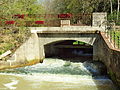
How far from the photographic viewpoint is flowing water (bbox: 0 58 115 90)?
27.3ft

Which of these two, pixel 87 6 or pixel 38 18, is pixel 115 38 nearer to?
pixel 38 18

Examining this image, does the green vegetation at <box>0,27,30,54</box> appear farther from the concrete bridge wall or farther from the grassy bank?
the concrete bridge wall

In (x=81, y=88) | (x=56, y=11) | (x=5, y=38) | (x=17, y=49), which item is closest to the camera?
(x=81, y=88)

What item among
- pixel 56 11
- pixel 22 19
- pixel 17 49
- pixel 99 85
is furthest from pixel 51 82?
pixel 56 11

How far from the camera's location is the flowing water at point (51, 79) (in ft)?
27.3

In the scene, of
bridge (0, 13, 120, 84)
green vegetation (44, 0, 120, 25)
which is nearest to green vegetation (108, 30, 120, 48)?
bridge (0, 13, 120, 84)

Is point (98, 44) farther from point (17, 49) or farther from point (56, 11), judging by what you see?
point (56, 11)

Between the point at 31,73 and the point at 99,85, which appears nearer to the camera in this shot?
the point at 99,85

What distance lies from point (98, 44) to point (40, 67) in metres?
4.24

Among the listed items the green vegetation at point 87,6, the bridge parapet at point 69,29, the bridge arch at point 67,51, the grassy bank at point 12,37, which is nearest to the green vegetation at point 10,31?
the grassy bank at point 12,37

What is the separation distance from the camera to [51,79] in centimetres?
948

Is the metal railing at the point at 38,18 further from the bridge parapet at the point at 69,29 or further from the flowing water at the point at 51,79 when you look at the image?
the flowing water at the point at 51,79

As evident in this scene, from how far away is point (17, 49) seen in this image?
11.7m

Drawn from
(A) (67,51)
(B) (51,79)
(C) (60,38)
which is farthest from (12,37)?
(A) (67,51)
